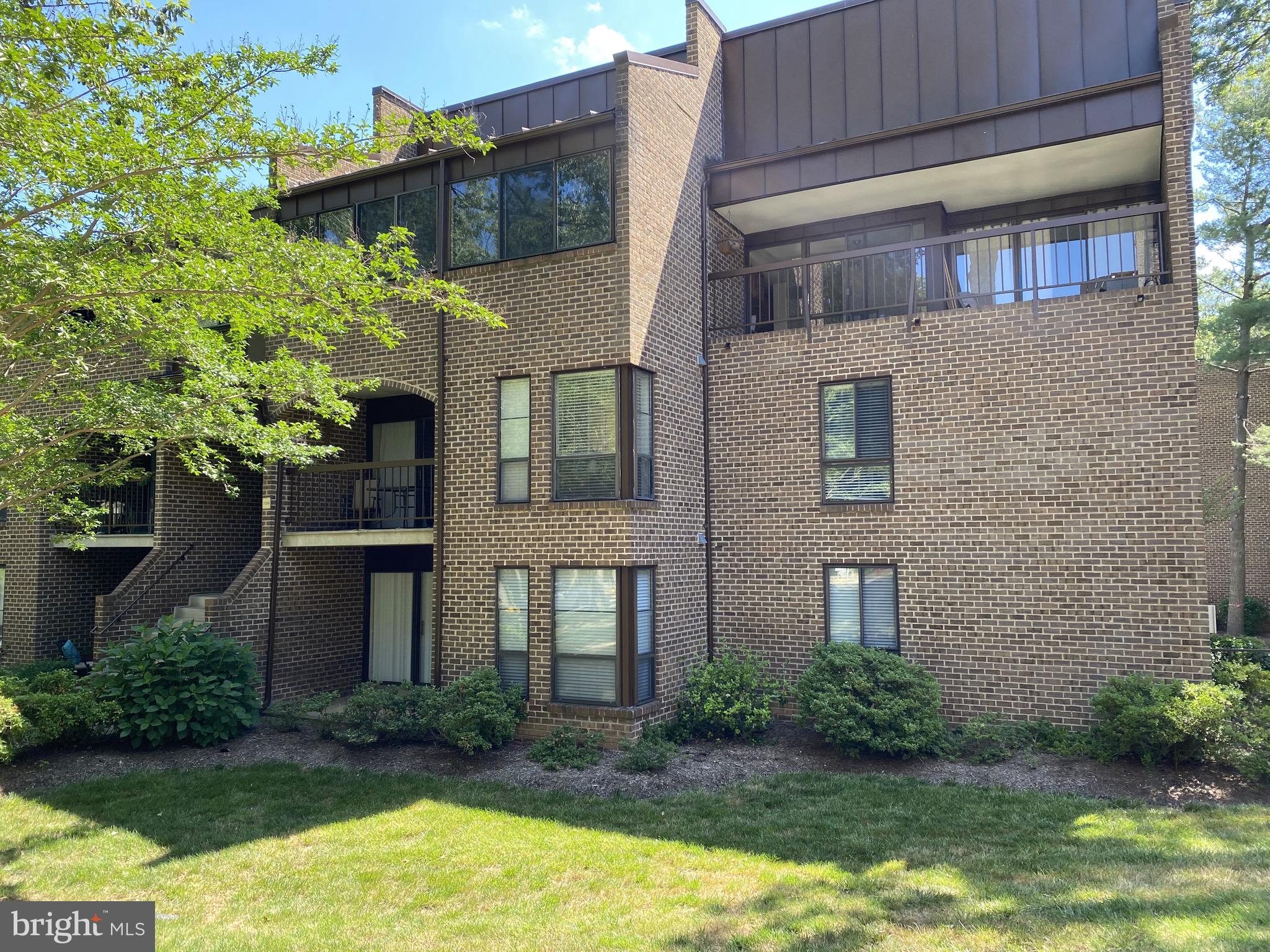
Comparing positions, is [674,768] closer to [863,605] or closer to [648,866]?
[648,866]

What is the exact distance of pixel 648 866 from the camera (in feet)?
23.7

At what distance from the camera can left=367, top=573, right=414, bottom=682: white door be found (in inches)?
599

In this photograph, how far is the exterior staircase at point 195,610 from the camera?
43.3 ft

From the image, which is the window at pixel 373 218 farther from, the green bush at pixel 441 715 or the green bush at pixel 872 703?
the green bush at pixel 872 703

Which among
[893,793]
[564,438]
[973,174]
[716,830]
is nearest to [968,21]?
[973,174]

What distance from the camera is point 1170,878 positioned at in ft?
21.0

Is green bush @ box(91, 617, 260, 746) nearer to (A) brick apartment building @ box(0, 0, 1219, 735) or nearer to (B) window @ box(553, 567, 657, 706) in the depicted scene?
(A) brick apartment building @ box(0, 0, 1219, 735)

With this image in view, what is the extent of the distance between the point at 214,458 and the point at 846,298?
36.3ft

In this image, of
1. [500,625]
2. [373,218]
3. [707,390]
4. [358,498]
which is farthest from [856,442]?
[358,498]

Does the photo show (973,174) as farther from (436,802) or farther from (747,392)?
(436,802)

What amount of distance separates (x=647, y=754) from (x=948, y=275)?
25.5ft

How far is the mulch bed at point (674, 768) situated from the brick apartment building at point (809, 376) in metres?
1.04

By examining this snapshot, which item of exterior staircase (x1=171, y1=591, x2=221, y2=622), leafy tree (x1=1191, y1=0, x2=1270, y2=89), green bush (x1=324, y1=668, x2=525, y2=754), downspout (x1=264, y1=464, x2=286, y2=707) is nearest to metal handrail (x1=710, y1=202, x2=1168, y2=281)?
green bush (x1=324, y1=668, x2=525, y2=754)

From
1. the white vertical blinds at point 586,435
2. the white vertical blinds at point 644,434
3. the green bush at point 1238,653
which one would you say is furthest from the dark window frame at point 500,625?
the green bush at point 1238,653
